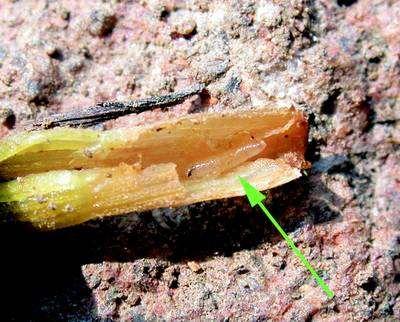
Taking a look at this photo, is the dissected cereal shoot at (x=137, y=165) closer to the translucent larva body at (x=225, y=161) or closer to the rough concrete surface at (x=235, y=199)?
the translucent larva body at (x=225, y=161)

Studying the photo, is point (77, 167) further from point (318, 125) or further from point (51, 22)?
point (318, 125)

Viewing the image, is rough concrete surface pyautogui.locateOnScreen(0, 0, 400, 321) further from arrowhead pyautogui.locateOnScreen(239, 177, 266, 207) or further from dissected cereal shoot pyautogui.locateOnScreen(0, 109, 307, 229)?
dissected cereal shoot pyautogui.locateOnScreen(0, 109, 307, 229)

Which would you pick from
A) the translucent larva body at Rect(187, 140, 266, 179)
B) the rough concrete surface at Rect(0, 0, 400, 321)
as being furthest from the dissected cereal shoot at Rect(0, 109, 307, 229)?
the rough concrete surface at Rect(0, 0, 400, 321)

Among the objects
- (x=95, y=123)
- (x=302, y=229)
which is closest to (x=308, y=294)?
(x=302, y=229)

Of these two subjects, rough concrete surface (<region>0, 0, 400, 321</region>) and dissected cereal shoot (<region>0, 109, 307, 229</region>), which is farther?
rough concrete surface (<region>0, 0, 400, 321</region>)

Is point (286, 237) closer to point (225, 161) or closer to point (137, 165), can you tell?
point (225, 161)

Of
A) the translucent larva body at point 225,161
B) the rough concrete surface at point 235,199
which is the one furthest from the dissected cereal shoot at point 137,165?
the rough concrete surface at point 235,199

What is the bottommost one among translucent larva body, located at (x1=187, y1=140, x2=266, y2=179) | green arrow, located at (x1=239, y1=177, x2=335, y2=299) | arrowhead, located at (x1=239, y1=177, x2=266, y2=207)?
green arrow, located at (x1=239, y1=177, x2=335, y2=299)
